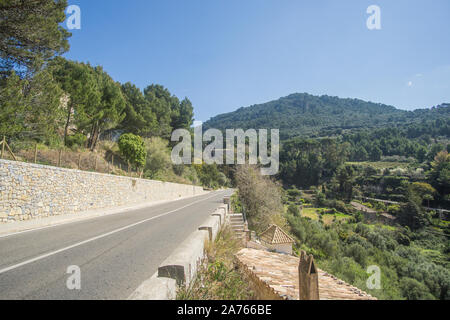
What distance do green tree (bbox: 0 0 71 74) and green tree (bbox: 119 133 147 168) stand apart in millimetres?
12543

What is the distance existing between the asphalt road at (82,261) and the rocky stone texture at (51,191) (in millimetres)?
→ 1904

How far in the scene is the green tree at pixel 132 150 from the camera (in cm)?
2609

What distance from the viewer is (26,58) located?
13.3m

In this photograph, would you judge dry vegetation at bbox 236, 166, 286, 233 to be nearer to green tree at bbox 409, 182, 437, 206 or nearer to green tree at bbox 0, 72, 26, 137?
green tree at bbox 0, 72, 26, 137

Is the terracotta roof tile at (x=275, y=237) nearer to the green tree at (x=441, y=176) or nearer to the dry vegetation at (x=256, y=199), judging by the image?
the dry vegetation at (x=256, y=199)

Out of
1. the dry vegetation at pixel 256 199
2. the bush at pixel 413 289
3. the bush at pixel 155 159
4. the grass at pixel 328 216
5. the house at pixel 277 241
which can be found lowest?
the bush at pixel 413 289

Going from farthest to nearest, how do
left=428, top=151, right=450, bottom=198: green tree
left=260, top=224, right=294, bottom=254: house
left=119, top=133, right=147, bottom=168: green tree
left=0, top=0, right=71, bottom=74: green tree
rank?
left=428, top=151, right=450, bottom=198: green tree
left=119, top=133, right=147, bottom=168: green tree
left=260, top=224, right=294, bottom=254: house
left=0, top=0, right=71, bottom=74: green tree

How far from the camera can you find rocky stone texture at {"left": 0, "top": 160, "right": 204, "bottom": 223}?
8.48 metres

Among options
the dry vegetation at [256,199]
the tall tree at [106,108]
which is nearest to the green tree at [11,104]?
the tall tree at [106,108]

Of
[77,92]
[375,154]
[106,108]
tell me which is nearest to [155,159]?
[106,108]

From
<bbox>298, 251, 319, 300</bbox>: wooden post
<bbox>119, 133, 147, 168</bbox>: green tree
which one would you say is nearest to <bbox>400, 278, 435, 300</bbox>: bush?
<bbox>119, 133, 147, 168</bbox>: green tree

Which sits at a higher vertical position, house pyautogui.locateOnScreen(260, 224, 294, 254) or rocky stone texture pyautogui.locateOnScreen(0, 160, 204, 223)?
rocky stone texture pyautogui.locateOnScreen(0, 160, 204, 223)
